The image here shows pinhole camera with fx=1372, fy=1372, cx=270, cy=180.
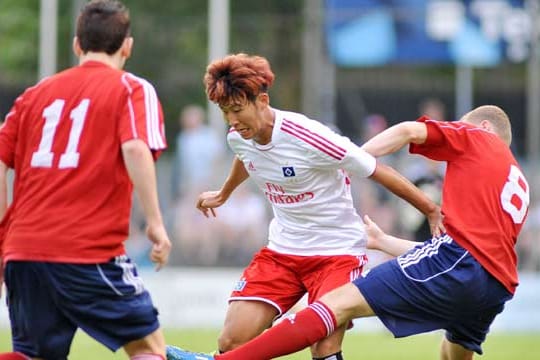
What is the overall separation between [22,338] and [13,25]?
21413 millimetres

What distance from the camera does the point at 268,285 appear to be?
7941 mm

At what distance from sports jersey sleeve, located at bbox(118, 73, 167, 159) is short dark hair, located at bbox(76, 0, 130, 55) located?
18cm

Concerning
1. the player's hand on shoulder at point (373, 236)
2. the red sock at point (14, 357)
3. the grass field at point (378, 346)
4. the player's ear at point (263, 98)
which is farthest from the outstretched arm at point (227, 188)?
the grass field at point (378, 346)

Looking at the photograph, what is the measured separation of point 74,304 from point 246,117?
1.64 metres

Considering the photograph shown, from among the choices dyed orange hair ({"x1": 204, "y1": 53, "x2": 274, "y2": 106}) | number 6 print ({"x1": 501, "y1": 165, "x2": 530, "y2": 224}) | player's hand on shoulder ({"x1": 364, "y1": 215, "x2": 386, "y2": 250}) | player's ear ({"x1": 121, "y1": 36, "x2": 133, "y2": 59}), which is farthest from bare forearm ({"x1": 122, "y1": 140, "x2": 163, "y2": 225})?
number 6 print ({"x1": 501, "y1": 165, "x2": 530, "y2": 224})

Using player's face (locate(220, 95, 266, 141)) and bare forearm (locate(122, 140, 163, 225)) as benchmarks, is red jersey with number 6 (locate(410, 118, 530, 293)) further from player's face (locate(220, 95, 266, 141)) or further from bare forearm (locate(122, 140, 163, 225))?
bare forearm (locate(122, 140, 163, 225))

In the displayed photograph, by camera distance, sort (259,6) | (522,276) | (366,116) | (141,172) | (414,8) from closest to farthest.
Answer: (141,172) → (522,276) → (414,8) → (366,116) → (259,6)

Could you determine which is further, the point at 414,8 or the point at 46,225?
the point at 414,8

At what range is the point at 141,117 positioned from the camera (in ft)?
20.9

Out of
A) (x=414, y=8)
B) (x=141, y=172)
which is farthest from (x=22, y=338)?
(x=414, y=8)

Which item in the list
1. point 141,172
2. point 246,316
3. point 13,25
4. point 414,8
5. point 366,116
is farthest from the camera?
point 13,25

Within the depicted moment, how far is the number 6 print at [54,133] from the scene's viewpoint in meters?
6.40

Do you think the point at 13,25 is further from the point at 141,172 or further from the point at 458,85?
the point at 141,172

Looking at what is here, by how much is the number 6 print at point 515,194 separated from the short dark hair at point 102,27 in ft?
7.57
